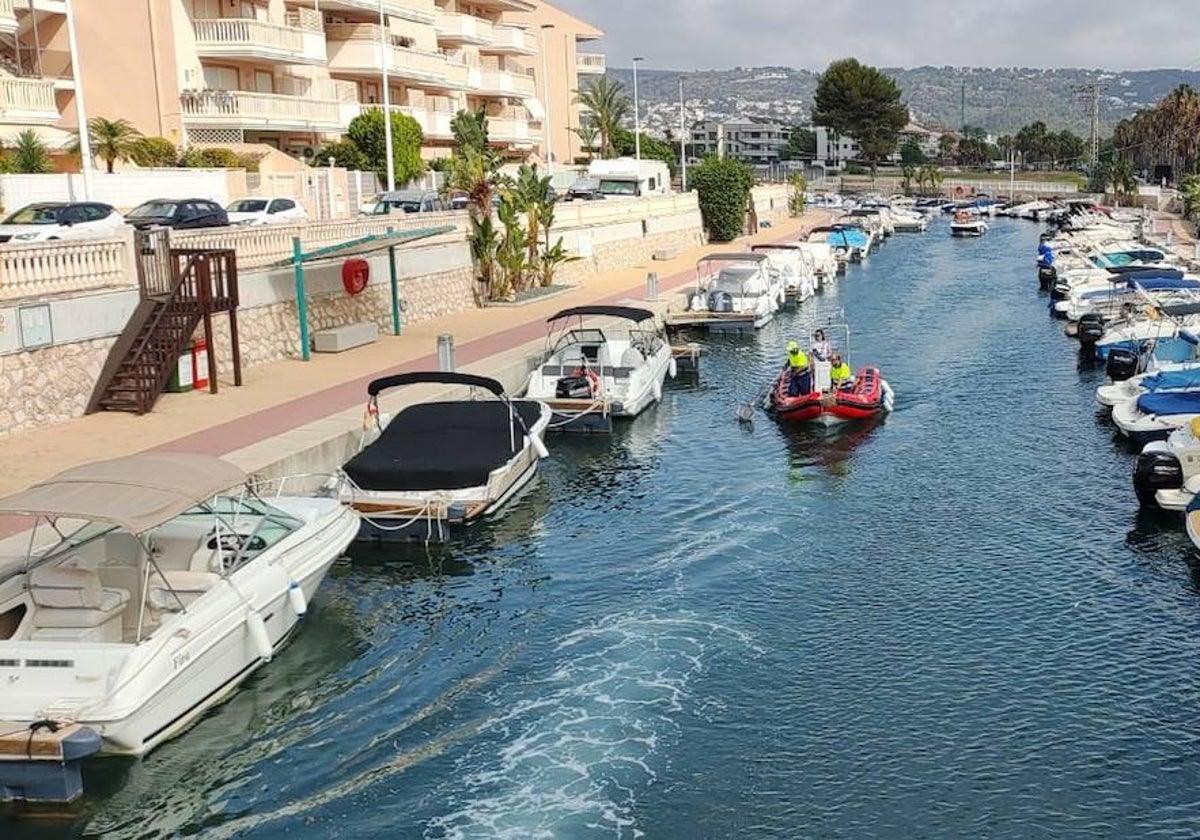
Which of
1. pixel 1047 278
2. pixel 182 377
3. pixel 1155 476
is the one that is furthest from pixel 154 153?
pixel 1155 476

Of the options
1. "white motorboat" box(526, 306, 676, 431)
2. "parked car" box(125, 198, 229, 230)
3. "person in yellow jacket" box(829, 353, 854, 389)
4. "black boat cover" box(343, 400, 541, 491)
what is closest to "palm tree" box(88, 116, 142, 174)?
"parked car" box(125, 198, 229, 230)

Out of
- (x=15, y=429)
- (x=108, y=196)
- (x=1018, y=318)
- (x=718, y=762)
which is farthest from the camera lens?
(x=1018, y=318)

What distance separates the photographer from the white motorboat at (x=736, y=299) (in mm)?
45219

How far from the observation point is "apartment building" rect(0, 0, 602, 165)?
168 feet

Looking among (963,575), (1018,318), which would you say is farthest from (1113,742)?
(1018,318)

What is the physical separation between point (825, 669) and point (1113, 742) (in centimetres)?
353

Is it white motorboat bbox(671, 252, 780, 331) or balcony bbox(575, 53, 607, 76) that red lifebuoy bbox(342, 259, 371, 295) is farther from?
balcony bbox(575, 53, 607, 76)

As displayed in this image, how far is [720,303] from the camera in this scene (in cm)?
4619

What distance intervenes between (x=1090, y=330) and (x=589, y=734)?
28.9m

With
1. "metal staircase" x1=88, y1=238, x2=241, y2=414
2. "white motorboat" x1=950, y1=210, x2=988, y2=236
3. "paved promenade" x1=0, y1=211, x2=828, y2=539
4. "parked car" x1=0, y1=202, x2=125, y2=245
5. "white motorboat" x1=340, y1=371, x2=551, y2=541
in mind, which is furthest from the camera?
"white motorboat" x1=950, y1=210, x2=988, y2=236

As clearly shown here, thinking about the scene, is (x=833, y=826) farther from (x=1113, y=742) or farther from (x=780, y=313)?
(x=780, y=313)

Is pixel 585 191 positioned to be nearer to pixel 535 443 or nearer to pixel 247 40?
pixel 247 40

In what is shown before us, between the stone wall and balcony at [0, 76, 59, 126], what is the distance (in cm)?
2108

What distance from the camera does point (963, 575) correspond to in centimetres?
2002
